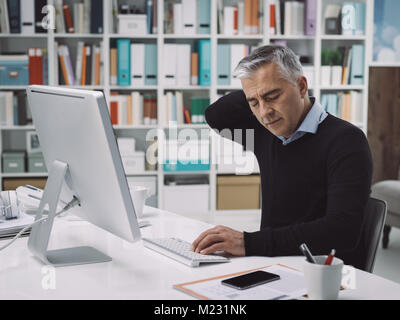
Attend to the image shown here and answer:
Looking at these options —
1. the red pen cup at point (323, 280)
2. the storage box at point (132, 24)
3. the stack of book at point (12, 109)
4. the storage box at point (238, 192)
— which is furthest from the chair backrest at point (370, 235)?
the stack of book at point (12, 109)

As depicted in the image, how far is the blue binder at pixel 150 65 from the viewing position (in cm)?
421

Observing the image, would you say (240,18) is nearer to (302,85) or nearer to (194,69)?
(194,69)

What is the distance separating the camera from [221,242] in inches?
52.2

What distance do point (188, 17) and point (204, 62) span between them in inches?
15.1

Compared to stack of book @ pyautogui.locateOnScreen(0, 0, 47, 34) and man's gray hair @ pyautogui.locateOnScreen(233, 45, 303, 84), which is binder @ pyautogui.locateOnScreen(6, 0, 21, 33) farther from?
man's gray hair @ pyautogui.locateOnScreen(233, 45, 303, 84)

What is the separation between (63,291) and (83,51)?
3303 millimetres

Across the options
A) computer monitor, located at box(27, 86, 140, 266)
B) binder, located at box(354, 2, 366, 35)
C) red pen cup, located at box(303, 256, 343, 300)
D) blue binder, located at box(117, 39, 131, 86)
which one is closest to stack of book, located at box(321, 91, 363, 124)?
binder, located at box(354, 2, 366, 35)

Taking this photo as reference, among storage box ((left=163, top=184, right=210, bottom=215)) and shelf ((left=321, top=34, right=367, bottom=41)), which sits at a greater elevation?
shelf ((left=321, top=34, right=367, bottom=41))

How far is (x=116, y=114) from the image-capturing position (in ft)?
13.8

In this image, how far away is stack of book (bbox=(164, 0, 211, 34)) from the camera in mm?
4199

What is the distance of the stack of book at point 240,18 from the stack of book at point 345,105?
0.84 metres

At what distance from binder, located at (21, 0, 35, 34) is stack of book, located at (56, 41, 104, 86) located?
0.25 m

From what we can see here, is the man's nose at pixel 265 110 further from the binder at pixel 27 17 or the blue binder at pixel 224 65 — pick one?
the binder at pixel 27 17
